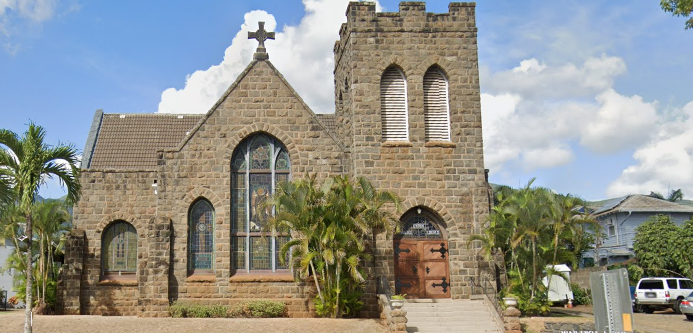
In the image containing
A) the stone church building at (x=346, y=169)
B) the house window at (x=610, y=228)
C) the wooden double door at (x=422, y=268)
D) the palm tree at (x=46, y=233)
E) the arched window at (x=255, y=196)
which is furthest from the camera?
the house window at (x=610, y=228)

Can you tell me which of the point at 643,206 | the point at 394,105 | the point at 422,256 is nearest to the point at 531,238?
the point at 422,256

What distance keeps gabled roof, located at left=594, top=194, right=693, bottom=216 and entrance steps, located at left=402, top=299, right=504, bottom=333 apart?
82.1ft

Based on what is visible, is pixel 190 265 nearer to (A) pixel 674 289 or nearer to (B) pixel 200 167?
(B) pixel 200 167

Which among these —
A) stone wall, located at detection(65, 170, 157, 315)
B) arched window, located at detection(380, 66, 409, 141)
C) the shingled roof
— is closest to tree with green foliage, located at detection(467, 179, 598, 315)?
arched window, located at detection(380, 66, 409, 141)

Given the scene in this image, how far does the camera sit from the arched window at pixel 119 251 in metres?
23.0

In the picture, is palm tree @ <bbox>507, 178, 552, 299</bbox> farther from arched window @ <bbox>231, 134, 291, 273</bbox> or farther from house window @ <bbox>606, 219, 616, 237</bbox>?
house window @ <bbox>606, 219, 616, 237</bbox>

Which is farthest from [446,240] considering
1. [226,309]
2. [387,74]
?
[226,309]

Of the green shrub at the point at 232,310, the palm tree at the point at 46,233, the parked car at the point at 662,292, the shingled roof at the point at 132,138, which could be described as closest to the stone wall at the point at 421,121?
the green shrub at the point at 232,310

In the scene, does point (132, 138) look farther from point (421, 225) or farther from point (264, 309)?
point (421, 225)

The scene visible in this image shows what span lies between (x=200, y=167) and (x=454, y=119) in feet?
27.1

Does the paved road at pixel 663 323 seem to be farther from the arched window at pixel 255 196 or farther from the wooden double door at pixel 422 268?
the arched window at pixel 255 196

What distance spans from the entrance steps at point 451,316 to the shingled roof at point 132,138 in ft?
39.5

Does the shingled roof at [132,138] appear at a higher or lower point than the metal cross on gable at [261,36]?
lower

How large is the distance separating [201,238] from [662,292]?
19.3 m
